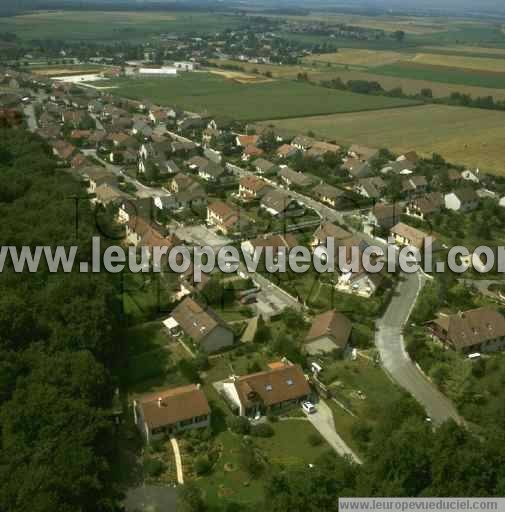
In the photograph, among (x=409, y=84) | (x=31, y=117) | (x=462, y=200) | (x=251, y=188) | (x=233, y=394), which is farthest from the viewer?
(x=409, y=84)

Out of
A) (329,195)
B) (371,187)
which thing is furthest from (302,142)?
(329,195)

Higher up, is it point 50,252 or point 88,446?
point 50,252

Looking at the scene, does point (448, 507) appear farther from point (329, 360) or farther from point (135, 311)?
point (135, 311)

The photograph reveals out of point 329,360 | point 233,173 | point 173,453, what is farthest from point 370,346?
point 233,173

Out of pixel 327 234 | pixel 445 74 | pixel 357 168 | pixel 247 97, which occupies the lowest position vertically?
pixel 327 234

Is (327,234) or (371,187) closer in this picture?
(327,234)

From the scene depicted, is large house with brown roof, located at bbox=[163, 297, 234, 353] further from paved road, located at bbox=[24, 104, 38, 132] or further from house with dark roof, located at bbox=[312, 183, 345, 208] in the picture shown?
paved road, located at bbox=[24, 104, 38, 132]

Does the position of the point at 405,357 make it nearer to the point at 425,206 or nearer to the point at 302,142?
the point at 425,206

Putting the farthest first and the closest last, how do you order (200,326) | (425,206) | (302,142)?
1. (302,142)
2. (425,206)
3. (200,326)
